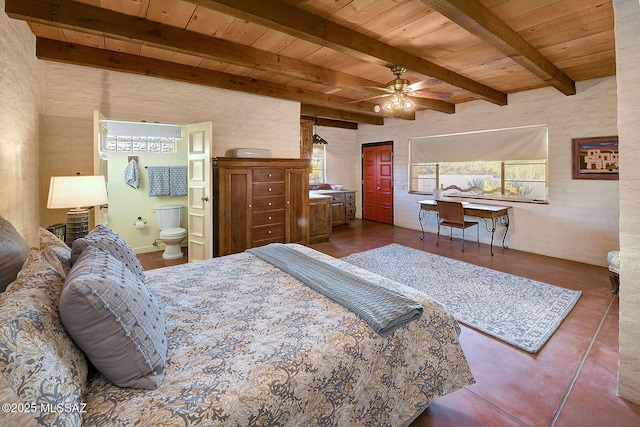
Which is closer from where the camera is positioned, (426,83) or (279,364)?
(279,364)

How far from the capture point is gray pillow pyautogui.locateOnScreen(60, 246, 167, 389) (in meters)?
0.98

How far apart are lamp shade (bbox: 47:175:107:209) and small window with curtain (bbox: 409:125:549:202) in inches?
222

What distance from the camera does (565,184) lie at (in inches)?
180

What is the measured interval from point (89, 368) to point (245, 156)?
11.4 feet

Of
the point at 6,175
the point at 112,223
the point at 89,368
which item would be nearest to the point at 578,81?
the point at 89,368

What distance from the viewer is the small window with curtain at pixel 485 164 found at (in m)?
4.91

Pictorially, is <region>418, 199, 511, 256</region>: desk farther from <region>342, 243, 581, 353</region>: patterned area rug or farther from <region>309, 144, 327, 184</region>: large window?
<region>309, 144, 327, 184</region>: large window

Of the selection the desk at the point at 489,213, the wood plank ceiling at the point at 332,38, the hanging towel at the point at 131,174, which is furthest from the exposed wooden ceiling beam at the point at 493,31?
the hanging towel at the point at 131,174

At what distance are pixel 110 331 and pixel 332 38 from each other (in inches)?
103

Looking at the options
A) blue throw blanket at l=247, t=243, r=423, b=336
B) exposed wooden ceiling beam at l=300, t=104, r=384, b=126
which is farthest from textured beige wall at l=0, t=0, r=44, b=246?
exposed wooden ceiling beam at l=300, t=104, r=384, b=126

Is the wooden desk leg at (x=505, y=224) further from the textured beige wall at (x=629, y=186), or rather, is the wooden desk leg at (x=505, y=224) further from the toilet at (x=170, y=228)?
the toilet at (x=170, y=228)

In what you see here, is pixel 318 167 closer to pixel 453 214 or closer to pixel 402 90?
pixel 453 214

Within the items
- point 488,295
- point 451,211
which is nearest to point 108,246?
point 488,295

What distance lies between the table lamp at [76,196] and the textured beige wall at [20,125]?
24cm
